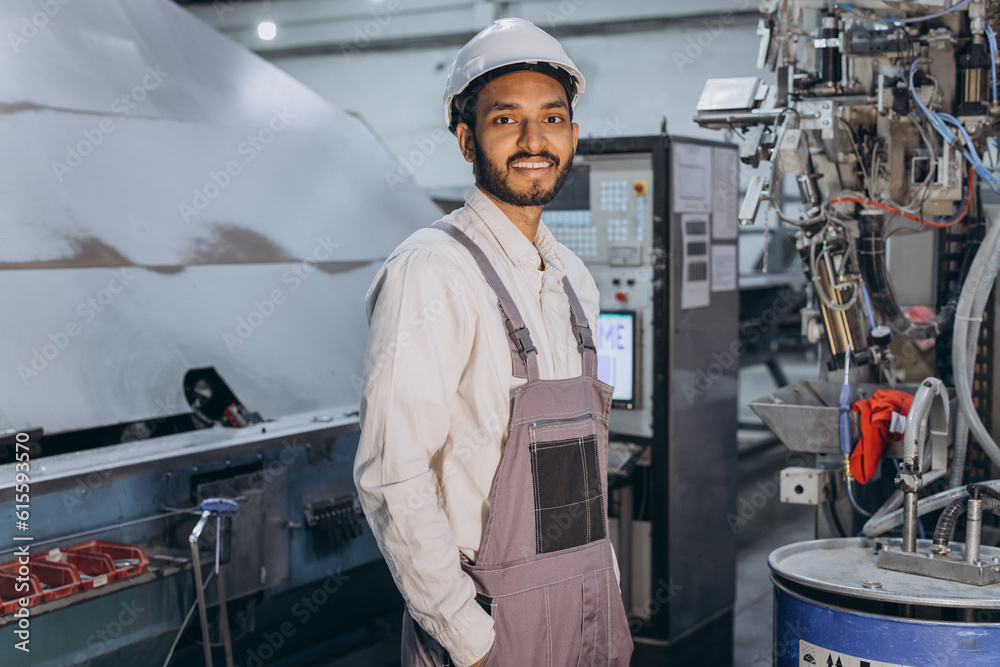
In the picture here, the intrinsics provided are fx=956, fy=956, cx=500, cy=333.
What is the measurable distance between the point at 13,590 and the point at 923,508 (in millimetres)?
1851

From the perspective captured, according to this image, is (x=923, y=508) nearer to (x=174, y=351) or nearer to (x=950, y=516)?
(x=950, y=516)

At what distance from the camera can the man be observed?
1307 mm

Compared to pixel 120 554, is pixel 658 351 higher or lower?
higher

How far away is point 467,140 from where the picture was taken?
153cm

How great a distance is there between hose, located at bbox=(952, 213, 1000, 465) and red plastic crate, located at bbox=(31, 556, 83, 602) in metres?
1.94

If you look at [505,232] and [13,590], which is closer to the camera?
[505,232]

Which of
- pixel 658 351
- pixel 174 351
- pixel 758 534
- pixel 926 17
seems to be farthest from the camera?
pixel 758 534

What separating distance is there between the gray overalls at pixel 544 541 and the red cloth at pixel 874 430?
941mm

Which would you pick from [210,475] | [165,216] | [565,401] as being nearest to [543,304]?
[565,401]

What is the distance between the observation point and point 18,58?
8.34 ft

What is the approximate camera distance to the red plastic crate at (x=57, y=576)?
1843 millimetres

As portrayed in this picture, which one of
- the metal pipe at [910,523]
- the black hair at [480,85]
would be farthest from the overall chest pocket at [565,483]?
the metal pipe at [910,523]

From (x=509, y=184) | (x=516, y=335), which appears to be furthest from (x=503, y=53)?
(x=516, y=335)

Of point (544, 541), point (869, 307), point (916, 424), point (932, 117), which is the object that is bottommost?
point (544, 541)
